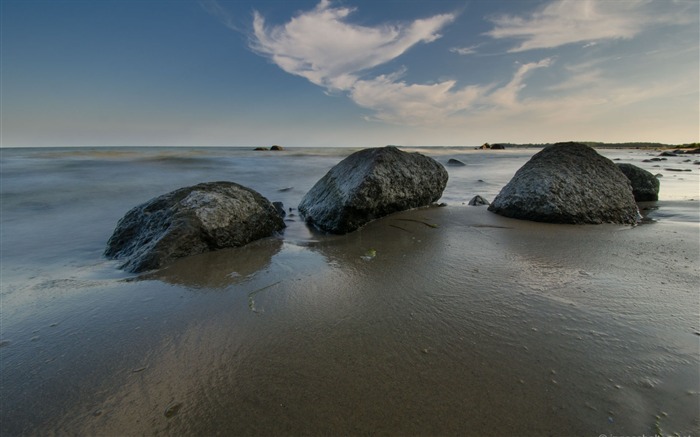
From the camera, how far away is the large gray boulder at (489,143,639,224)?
4996 mm

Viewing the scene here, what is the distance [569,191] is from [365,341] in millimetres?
4780

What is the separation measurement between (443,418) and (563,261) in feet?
8.62

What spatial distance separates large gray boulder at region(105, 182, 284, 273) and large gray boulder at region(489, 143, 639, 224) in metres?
4.17

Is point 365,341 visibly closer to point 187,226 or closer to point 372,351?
point 372,351

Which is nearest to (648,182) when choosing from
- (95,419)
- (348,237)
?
(348,237)

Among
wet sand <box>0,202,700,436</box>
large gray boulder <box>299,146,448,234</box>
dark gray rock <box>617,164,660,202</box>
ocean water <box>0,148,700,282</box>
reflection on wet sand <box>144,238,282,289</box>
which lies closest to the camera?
wet sand <box>0,202,700,436</box>

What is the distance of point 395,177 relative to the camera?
18.4 ft

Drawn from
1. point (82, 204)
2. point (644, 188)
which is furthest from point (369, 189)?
point (82, 204)

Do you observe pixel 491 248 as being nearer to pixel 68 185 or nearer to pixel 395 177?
pixel 395 177

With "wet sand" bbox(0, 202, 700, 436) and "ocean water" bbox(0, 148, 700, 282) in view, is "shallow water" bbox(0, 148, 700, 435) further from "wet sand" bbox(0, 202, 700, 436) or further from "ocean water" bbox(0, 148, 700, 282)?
"ocean water" bbox(0, 148, 700, 282)

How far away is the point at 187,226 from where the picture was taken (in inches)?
154

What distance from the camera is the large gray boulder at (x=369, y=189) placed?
496 centimetres

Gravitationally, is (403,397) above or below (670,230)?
below

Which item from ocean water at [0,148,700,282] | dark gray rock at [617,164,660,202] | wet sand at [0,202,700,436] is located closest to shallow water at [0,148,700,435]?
wet sand at [0,202,700,436]
